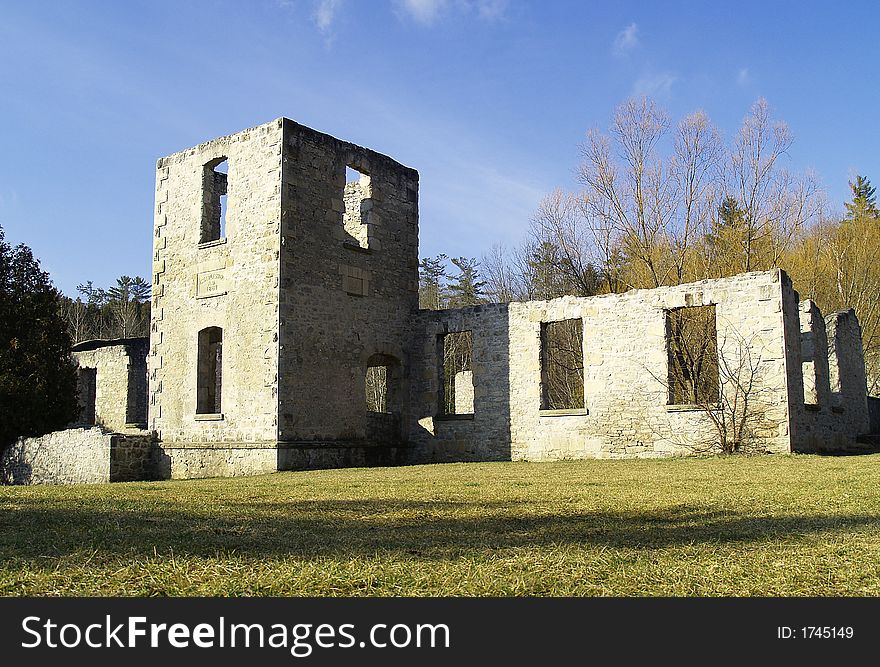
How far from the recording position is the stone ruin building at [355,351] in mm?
13961

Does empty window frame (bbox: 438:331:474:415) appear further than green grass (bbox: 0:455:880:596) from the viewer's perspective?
Yes

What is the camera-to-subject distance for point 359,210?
16.5 meters

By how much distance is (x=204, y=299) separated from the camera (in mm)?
15312

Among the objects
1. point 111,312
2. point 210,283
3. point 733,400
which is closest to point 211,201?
point 210,283

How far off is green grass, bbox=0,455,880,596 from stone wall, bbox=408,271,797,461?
5283mm

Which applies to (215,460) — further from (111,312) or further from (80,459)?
(111,312)

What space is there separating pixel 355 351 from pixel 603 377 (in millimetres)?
4601

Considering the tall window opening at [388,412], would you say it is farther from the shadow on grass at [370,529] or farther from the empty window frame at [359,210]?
the shadow on grass at [370,529]

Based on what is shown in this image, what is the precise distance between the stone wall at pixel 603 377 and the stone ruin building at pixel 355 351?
3 centimetres

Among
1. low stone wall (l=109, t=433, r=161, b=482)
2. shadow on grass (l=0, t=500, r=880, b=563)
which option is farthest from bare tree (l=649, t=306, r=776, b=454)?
low stone wall (l=109, t=433, r=161, b=482)

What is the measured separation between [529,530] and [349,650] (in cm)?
265

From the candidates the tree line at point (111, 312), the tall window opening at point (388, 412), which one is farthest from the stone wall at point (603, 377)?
the tree line at point (111, 312)

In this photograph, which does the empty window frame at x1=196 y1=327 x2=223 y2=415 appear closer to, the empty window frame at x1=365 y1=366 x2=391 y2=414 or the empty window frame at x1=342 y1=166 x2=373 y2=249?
the empty window frame at x1=342 y1=166 x2=373 y2=249

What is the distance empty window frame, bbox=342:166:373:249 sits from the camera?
635 inches
